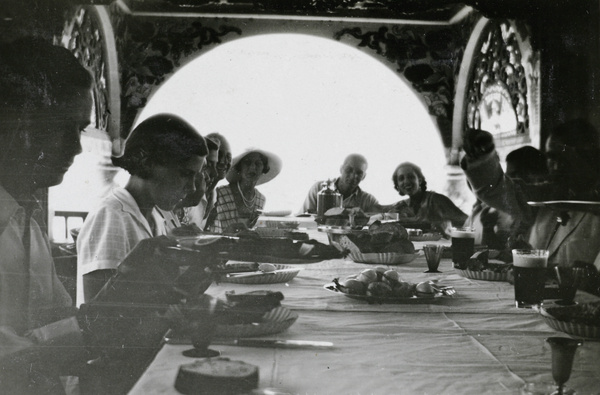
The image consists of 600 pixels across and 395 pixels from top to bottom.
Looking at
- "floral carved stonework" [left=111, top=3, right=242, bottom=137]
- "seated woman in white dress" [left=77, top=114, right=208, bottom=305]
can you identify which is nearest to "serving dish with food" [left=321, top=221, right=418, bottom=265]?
"seated woman in white dress" [left=77, top=114, right=208, bottom=305]

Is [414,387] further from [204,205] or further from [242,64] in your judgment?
[242,64]

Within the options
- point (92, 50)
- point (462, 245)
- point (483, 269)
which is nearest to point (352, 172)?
point (92, 50)

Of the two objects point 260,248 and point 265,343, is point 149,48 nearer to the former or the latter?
point 260,248

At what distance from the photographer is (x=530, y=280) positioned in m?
0.86

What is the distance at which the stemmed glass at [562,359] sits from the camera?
49 cm

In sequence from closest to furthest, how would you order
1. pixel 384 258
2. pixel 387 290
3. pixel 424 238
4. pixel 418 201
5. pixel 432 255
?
pixel 387 290
pixel 432 255
pixel 384 258
pixel 424 238
pixel 418 201

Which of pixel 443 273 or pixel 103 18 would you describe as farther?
pixel 103 18

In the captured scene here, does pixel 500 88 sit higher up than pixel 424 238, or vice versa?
pixel 500 88

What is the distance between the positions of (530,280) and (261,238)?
44 cm

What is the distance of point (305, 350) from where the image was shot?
0.61 metres

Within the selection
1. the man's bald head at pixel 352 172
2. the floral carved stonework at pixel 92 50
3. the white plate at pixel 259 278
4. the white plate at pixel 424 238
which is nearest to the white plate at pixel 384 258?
the white plate at pixel 259 278

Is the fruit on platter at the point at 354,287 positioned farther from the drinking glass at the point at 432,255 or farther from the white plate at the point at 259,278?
the drinking glass at the point at 432,255

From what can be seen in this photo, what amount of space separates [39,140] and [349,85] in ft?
12.5

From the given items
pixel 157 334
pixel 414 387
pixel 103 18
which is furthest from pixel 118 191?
Answer: pixel 103 18
